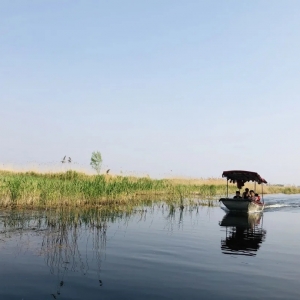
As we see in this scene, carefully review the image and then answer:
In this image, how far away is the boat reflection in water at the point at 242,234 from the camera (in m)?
13.1

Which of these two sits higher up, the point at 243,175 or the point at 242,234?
the point at 243,175

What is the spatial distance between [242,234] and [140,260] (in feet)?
25.5

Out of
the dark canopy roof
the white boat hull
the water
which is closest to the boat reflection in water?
the water

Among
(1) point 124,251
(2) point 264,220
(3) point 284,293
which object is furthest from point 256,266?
(2) point 264,220

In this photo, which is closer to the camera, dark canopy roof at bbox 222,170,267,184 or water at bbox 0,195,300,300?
water at bbox 0,195,300,300

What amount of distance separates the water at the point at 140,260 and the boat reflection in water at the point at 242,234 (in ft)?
0.13

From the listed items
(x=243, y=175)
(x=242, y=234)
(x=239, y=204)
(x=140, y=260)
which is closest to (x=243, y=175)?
(x=243, y=175)

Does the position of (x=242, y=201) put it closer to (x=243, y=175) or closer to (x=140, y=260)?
(x=243, y=175)

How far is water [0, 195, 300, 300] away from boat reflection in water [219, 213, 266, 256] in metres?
0.04

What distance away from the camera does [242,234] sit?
17.0m

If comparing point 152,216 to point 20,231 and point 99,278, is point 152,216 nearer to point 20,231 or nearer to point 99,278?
point 20,231

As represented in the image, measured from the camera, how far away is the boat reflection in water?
1310 cm

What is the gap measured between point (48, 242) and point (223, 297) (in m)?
6.37

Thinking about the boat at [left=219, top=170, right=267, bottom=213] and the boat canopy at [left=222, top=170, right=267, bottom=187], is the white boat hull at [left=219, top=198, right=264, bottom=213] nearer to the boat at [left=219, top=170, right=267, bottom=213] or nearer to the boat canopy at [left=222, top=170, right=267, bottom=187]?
the boat at [left=219, top=170, right=267, bottom=213]
